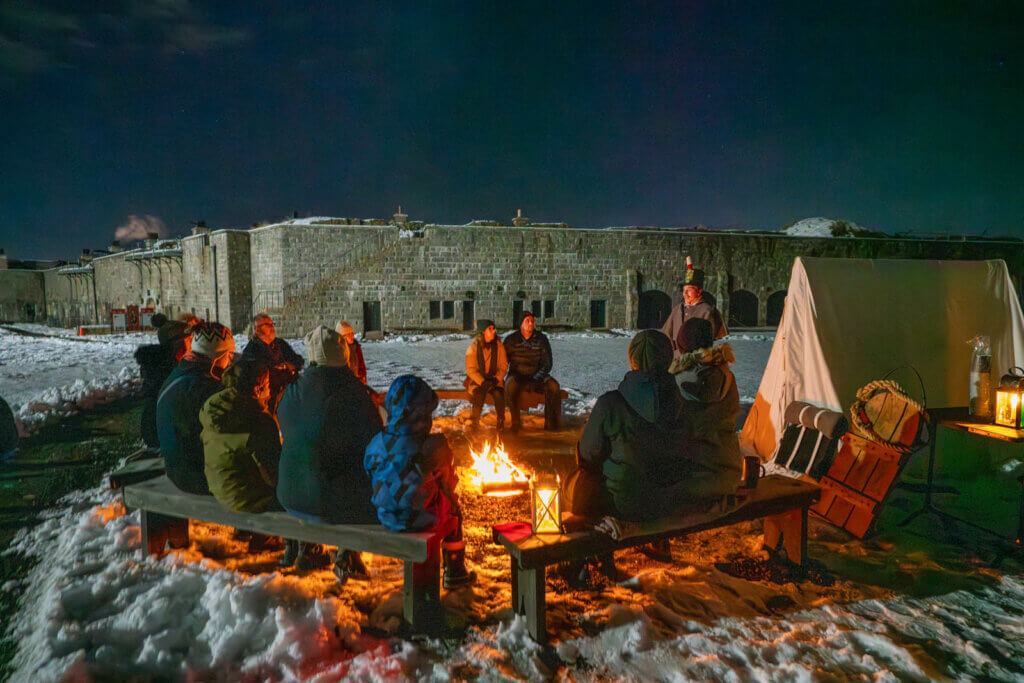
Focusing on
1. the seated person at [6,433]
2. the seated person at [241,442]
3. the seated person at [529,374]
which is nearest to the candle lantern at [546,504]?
the seated person at [241,442]

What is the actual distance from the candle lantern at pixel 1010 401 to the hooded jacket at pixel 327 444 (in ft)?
16.7

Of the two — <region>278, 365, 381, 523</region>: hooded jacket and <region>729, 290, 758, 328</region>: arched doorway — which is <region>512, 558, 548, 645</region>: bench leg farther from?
<region>729, 290, 758, 328</region>: arched doorway

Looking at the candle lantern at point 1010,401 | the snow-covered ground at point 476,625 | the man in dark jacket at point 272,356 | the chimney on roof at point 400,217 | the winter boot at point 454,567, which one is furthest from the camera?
the chimney on roof at point 400,217

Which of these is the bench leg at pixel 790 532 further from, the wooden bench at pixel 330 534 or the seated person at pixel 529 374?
the seated person at pixel 529 374

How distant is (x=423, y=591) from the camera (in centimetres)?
294

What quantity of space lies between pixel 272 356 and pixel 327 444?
10.6ft

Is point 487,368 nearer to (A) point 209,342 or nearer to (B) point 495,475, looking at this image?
(B) point 495,475

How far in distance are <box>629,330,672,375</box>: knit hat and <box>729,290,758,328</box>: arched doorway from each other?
27.1 meters

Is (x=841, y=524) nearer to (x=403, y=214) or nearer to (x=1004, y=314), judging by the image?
(x=1004, y=314)

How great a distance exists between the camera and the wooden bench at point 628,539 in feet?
9.28

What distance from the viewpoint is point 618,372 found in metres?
12.4

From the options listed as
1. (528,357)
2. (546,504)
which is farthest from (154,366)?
Result: (546,504)

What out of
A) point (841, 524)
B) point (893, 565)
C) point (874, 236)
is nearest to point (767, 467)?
point (841, 524)

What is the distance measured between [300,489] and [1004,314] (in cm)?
738
